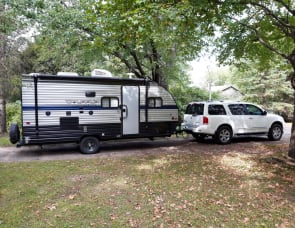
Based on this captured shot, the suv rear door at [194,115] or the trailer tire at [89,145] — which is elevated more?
the suv rear door at [194,115]

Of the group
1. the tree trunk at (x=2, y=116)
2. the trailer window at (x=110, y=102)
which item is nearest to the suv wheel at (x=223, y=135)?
the trailer window at (x=110, y=102)

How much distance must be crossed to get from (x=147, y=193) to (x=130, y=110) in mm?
4562

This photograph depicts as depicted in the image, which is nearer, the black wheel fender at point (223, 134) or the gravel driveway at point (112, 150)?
the gravel driveway at point (112, 150)

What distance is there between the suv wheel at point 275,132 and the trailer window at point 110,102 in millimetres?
7121

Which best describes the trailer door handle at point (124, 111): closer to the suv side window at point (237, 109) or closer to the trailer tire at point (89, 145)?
the trailer tire at point (89, 145)

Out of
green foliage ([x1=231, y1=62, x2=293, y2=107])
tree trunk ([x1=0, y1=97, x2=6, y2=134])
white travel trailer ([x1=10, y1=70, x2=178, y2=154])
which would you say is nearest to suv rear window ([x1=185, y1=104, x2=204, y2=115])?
white travel trailer ([x1=10, y1=70, x2=178, y2=154])

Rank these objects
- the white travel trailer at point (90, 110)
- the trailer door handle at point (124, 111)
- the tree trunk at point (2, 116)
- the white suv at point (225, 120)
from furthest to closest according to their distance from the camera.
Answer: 1. the tree trunk at point (2, 116)
2. the white suv at point (225, 120)
3. the trailer door handle at point (124, 111)
4. the white travel trailer at point (90, 110)

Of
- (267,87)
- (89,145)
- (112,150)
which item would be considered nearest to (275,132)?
(112,150)

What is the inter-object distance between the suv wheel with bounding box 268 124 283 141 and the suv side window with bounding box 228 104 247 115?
1.79 m

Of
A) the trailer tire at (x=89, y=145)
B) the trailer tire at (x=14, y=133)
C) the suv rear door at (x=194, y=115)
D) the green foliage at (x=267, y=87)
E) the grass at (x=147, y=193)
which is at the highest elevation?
the green foliage at (x=267, y=87)

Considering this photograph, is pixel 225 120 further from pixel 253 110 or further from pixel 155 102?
pixel 155 102

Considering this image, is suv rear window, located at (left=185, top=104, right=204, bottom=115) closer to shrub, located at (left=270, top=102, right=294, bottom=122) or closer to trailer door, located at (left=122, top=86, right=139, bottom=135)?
trailer door, located at (left=122, top=86, right=139, bottom=135)

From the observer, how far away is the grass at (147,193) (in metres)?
3.84

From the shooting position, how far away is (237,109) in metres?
10.4
